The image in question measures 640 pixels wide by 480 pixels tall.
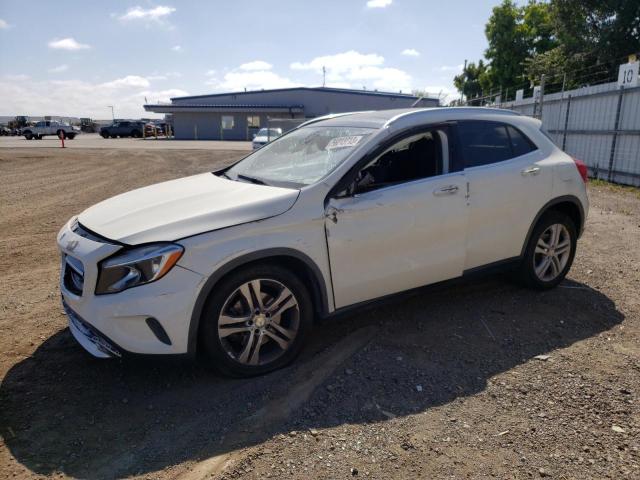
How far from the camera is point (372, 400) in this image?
3102 mm

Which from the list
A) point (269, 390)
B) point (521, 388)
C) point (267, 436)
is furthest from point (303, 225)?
point (521, 388)

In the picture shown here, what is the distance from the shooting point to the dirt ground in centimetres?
257

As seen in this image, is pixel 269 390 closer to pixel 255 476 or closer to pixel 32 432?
pixel 255 476

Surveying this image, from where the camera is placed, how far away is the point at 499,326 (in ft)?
13.6

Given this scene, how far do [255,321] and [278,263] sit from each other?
0.41 m

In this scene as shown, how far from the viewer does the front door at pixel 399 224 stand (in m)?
3.49

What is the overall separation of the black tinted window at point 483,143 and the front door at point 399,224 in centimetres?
23

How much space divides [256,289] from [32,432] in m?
1.49

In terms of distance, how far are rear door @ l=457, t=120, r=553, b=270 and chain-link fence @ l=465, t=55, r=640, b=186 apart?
7.57 m

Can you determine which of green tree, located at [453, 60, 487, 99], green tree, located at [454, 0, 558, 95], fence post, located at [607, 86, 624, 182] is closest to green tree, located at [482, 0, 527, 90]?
green tree, located at [454, 0, 558, 95]

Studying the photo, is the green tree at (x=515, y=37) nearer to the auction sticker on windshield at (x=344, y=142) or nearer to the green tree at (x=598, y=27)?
the green tree at (x=598, y=27)

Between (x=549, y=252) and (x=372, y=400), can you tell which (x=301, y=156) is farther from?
(x=549, y=252)

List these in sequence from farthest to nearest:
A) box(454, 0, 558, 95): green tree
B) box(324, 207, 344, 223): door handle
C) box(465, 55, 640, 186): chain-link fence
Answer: box(454, 0, 558, 95): green tree, box(465, 55, 640, 186): chain-link fence, box(324, 207, 344, 223): door handle

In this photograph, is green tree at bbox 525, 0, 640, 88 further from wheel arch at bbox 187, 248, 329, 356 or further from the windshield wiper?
wheel arch at bbox 187, 248, 329, 356
